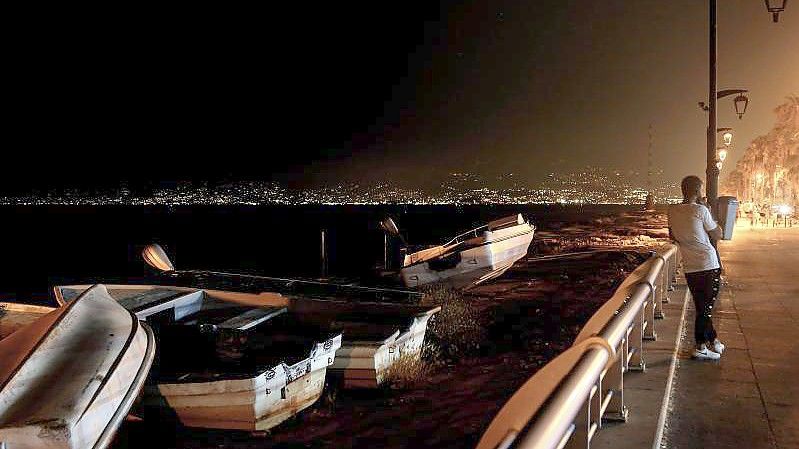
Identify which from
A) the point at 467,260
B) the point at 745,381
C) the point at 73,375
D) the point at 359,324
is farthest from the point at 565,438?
the point at 467,260

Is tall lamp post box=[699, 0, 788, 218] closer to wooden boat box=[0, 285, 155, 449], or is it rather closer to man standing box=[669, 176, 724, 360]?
man standing box=[669, 176, 724, 360]

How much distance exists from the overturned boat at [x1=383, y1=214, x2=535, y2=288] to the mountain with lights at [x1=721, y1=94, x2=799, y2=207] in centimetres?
3061

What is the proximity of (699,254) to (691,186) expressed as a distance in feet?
2.32

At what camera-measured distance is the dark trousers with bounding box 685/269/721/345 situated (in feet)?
20.0

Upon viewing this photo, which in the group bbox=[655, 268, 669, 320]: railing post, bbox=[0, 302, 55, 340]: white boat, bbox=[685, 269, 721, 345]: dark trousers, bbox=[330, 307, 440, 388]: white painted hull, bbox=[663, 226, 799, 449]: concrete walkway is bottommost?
bbox=[330, 307, 440, 388]: white painted hull

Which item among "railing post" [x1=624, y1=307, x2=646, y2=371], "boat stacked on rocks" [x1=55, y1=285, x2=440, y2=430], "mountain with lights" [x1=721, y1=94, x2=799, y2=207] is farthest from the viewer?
"mountain with lights" [x1=721, y1=94, x2=799, y2=207]

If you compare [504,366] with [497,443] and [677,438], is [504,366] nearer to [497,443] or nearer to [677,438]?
[677,438]

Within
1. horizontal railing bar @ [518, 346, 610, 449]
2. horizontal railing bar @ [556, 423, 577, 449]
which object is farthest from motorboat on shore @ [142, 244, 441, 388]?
horizontal railing bar @ [518, 346, 610, 449]

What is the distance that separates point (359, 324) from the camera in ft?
33.2

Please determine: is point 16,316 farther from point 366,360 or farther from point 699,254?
point 699,254

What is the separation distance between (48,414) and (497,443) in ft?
17.8

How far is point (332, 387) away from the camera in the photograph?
8.98 m

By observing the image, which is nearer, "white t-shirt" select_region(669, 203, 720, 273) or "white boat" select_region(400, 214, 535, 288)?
"white t-shirt" select_region(669, 203, 720, 273)

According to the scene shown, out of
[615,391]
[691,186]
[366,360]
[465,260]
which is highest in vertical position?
[691,186]
